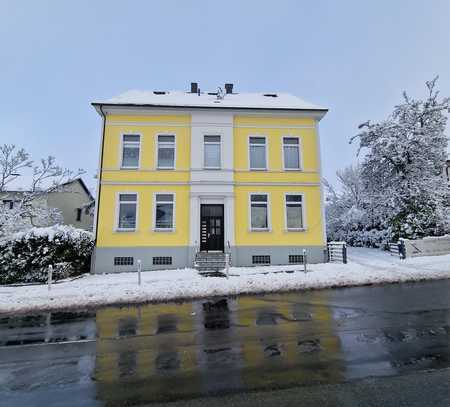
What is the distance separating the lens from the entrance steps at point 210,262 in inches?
560

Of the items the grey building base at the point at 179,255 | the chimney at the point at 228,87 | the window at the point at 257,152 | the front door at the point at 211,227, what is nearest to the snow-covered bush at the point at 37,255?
the grey building base at the point at 179,255

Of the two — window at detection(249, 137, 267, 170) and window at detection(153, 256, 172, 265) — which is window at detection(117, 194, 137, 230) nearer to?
window at detection(153, 256, 172, 265)

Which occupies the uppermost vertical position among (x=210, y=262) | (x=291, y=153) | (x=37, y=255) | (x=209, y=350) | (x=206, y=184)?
(x=291, y=153)

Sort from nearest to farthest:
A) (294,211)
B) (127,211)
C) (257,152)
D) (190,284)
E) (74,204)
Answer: (190,284) → (127,211) → (294,211) → (257,152) → (74,204)

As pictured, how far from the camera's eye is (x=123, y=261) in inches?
591

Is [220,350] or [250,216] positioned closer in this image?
[220,350]

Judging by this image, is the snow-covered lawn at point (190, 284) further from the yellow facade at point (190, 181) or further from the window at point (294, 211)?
the window at point (294, 211)

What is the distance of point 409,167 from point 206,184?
1412 cm

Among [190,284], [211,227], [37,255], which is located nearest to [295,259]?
[211,227]

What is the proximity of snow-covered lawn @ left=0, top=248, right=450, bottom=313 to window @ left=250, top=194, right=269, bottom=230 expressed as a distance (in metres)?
3.15

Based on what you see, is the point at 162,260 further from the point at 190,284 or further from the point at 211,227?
the point at 190,284

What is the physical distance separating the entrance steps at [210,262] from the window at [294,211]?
4578 mm

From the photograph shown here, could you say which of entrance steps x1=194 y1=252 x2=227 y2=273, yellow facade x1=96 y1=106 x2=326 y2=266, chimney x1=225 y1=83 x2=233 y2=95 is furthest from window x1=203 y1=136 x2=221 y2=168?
chimney x1=225 y1=83 x2=233 y2=95

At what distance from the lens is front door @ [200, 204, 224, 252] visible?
15.9m
